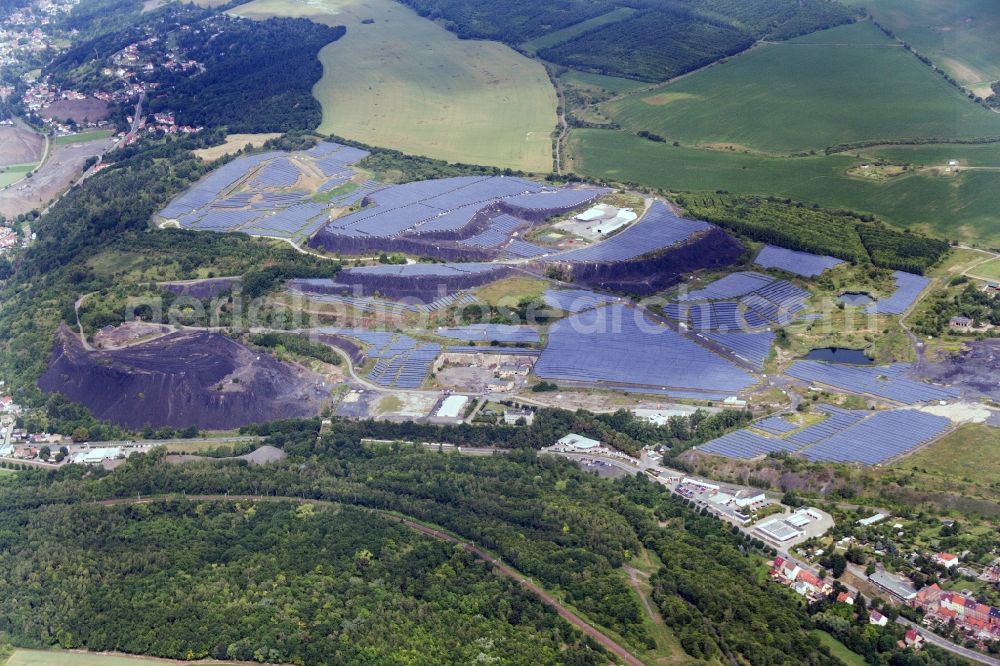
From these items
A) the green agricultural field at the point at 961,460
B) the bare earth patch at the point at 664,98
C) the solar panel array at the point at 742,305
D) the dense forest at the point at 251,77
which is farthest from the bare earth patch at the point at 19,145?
the green agricultural field at the point at 961,460

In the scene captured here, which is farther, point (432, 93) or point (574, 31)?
point (574, 31)

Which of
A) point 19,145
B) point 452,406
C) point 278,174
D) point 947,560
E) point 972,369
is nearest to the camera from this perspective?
point 947,560

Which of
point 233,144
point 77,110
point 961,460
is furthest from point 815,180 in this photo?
point 77,110

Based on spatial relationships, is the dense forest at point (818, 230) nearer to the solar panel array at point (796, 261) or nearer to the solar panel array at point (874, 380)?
the solar panel array at point (796, 261)

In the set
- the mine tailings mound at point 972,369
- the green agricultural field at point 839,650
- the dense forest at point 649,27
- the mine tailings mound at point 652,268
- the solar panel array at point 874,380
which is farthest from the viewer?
the dense forest at point 649,27

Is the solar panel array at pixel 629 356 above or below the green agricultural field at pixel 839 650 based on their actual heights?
below

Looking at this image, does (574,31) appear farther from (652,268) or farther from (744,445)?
(744,445)

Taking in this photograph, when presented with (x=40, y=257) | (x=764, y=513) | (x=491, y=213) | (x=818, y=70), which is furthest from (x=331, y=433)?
(x=818, y=70)
